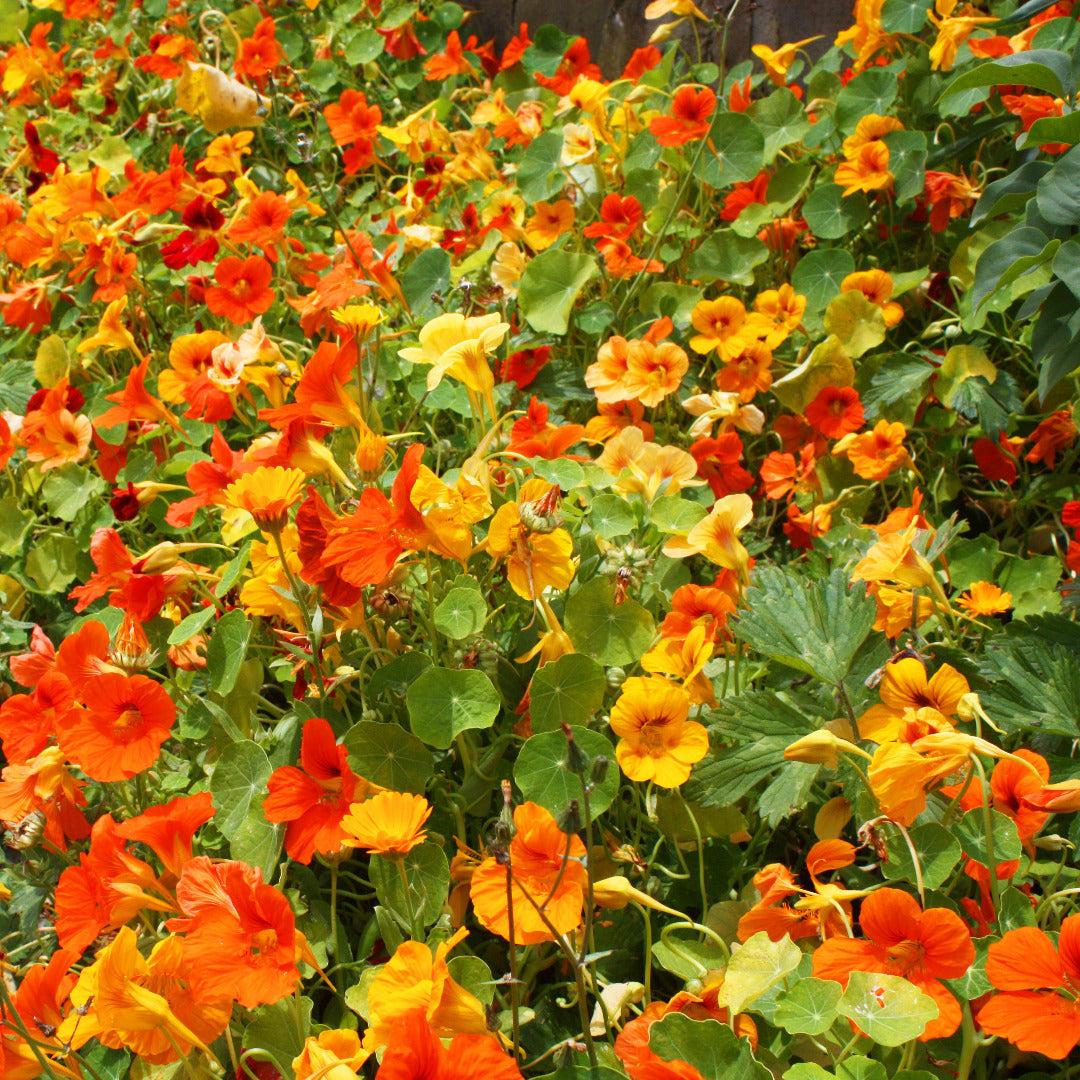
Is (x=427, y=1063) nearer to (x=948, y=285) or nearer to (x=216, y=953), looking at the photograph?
(x=216, y=953)

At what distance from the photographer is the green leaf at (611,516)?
47.3 inches

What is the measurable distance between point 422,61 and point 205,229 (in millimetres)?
1463

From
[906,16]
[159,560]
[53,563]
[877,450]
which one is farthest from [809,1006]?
[906,16]

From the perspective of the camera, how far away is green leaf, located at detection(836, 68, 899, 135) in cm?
188

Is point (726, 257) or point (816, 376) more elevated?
point (726, 257)

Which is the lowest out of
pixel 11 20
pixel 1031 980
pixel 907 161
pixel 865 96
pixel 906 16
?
pixel 1031 980

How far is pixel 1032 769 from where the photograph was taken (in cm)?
83

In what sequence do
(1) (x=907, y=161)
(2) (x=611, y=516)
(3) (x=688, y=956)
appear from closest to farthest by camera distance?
(3) (x=688, y=956), (2) (x=611, y=516), (1) (x=907, y=161)

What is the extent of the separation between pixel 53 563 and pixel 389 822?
1.33 metres

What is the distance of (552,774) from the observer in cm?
95

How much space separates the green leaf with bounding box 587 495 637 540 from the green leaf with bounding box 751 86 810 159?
1.15m

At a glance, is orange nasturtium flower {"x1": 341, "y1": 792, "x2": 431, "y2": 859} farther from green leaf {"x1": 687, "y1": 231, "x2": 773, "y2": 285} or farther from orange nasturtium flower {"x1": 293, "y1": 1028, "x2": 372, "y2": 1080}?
green leaf {"x1": 687, "y1": 231, "x2": 773, "y2": 285}

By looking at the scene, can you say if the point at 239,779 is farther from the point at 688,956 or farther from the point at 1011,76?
the point at 1011,76

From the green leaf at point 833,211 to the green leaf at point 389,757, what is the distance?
137 cm
